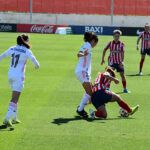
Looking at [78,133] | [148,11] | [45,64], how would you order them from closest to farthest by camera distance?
[78,133], [45,64], [148,11]

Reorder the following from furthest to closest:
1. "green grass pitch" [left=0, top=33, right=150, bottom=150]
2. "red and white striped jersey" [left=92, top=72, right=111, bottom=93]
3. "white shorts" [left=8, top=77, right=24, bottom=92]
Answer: "red and white striped jersey" [left=92, top=72, right=111, bottom=93]
"white shorts" [left=8, top=77, right=24, bottom=92]
"green grass pitch" [left=0, top=33, right=150, bottom=150]

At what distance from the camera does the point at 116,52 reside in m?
17.5

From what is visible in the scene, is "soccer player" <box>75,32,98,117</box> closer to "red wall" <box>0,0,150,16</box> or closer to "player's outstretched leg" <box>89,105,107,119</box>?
"player's outstretched leg" <box>89,105,107,119</box>

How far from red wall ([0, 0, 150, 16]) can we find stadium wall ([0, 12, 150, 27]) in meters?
2.11

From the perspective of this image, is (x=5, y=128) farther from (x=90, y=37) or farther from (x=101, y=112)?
(x=90, y=37)

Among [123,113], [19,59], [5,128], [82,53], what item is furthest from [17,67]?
[123,113]

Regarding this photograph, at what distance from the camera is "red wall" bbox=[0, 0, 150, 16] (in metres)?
60.5

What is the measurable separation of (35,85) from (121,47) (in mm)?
3199

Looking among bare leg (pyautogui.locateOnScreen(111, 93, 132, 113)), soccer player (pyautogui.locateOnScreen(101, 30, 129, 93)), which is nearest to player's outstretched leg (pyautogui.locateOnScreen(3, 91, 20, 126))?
bare leg (pyautogui.locateOnScreen(111, 93, 132, 113))

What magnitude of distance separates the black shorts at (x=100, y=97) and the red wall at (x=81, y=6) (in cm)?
4786

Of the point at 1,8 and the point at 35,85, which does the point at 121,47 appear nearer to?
the point at 35,85

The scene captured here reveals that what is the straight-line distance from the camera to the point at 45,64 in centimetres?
2422

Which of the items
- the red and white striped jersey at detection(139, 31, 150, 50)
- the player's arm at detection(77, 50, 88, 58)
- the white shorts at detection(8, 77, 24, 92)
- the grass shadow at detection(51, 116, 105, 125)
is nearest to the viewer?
the white shorts at detection(8, 77, 24, 92)

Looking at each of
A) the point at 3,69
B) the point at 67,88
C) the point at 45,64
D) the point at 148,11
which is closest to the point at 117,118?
the point at 67,88
